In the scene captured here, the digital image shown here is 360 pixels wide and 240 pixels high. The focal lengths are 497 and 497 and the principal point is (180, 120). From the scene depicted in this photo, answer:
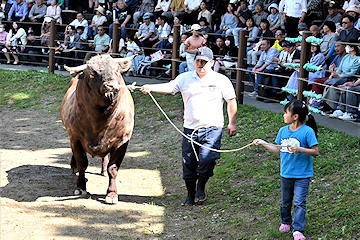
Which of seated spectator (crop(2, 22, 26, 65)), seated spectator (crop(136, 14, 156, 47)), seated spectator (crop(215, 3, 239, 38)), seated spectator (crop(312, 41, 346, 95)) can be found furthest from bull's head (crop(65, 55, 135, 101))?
seated spectator (crop(2, 22, 26, 65))

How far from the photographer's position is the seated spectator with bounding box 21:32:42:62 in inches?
691

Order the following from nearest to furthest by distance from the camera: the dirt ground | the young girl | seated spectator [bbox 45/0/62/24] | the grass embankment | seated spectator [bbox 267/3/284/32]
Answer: the young girl, the grass embankment, the dirt ground, seated spectator [bbox 267/3/284/32], seated spectator [bbox 45/0/62/24]

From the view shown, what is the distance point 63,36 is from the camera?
57.2ft

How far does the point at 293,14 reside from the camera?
12648mm

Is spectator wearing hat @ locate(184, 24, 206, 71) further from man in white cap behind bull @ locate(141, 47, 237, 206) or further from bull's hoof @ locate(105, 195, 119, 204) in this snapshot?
bull's hoof @ locate(105, 195, 119, 204)

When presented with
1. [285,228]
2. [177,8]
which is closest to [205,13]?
[177,8]

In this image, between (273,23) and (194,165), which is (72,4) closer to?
(273,23)

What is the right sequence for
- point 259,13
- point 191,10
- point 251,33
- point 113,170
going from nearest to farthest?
point 113,170, point 251,33, point 259,13, point 191,10

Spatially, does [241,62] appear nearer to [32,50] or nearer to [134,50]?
[134,50]

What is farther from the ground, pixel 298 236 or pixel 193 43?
pixel 193 43

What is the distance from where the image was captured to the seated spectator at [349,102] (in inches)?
337

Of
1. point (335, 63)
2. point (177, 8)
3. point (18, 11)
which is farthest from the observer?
point (18, 11)

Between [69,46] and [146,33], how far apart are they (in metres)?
2.96

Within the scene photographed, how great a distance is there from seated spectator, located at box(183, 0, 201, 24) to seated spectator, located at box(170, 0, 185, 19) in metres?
0.16
